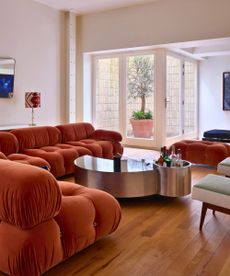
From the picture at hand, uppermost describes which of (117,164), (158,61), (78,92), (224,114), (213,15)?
(213,15)

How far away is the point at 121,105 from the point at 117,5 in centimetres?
225

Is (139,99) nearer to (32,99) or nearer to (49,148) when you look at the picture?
(32,99)

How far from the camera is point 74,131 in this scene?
221 inches

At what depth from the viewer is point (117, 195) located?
3488 millimetres

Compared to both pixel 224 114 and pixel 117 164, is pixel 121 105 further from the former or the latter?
pixel 117 164

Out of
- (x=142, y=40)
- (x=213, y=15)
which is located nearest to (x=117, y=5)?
(x=142, y=40)

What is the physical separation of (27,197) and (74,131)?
384 cm

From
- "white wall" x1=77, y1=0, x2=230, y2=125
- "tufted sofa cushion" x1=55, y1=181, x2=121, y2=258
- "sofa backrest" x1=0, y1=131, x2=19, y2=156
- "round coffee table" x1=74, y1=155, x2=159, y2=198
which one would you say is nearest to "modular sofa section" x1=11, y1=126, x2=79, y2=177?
"sofa backrest" x1=0, y1=131, x2=19, y2=156

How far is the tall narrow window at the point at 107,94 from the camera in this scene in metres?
7.70

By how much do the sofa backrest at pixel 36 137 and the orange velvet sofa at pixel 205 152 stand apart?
2.09 metres

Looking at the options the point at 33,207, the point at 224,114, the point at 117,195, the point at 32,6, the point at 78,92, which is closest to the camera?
the point at 33,207

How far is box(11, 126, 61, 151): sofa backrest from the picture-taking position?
468 centimetres

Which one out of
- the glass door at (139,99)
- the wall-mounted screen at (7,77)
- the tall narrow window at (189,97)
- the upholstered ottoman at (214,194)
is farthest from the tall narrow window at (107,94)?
the upholstered ottoman at (214,194)

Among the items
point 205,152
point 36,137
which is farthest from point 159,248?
point 36,137
